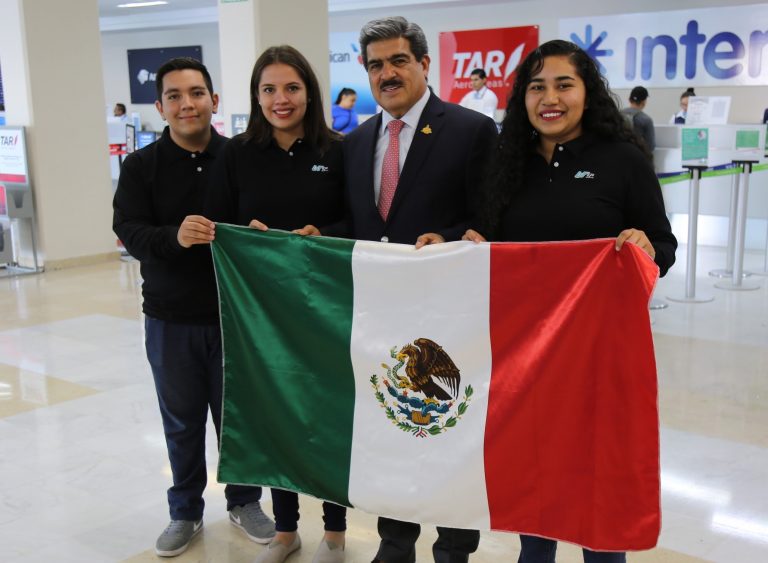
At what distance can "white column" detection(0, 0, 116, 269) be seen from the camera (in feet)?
25.8

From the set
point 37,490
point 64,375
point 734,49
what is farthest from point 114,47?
point 37,490

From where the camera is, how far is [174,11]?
18.5 meters

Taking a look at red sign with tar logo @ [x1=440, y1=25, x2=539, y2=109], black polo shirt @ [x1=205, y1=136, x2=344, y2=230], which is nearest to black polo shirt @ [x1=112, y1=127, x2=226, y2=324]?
black polo shirt @ [x1=205, y1=136, x2=344, y2=230]

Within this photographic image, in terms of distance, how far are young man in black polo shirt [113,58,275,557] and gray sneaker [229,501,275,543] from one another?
220 mm

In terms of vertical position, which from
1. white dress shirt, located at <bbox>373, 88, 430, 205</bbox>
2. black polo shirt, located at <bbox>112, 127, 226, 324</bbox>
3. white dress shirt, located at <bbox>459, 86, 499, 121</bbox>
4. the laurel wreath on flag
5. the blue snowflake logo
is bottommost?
the laurel wreath on flag

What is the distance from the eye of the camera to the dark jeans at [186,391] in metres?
2.81

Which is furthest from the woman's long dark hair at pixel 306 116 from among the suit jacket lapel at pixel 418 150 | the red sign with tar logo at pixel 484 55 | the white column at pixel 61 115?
the red sign with tar logo at pixel 484 55

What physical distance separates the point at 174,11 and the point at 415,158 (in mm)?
17628

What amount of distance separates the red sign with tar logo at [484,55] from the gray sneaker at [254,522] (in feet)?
41.1

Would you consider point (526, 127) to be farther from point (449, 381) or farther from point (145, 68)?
point (145, 68)

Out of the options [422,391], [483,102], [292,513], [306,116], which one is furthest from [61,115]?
[422,391]

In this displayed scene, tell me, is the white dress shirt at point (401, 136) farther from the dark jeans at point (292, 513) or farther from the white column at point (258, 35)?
the white column at point (258, 35)

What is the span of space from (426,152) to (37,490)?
7.10ft

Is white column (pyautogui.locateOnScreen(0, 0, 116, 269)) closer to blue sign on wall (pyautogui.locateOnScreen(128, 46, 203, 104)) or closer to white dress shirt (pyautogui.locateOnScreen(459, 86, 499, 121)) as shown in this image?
white dress shirt (pyautogui.locateOnScreen(459, 86, 499, 121))
